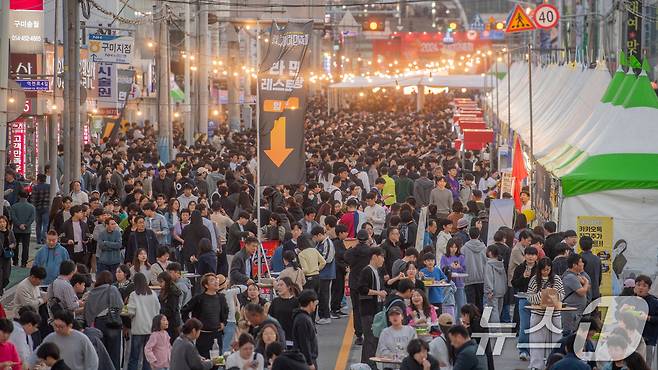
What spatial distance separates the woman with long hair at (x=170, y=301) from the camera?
1609 cm

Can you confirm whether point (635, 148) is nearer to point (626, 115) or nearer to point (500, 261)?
point (626, 115)

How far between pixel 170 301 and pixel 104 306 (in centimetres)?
74

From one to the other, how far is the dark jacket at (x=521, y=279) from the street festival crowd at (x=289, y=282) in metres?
0.02

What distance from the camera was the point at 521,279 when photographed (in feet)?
57.3

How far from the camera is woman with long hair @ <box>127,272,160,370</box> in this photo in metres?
15.8

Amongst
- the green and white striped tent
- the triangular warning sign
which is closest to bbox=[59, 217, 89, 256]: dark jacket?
the green and white striped tent

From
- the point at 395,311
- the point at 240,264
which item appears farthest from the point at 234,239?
the point at 395,311

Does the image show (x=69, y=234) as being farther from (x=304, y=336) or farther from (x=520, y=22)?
(x=520, y=22)

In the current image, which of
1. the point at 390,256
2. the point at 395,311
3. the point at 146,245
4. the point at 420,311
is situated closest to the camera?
the point at 395,311

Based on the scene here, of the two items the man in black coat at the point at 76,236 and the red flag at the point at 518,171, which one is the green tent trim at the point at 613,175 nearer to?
the red flag at the point at 518,171

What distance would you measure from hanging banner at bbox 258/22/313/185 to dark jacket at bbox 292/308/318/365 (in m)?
4.73

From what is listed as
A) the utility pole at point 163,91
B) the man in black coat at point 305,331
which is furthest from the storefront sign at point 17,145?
the man in black coat at point 305,331

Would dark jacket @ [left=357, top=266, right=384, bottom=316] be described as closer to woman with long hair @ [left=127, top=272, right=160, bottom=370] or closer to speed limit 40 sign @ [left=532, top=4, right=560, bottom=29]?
woman with long hair @ [left=127, top=272, right=160, bottom=370]

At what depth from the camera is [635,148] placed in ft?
72.5
